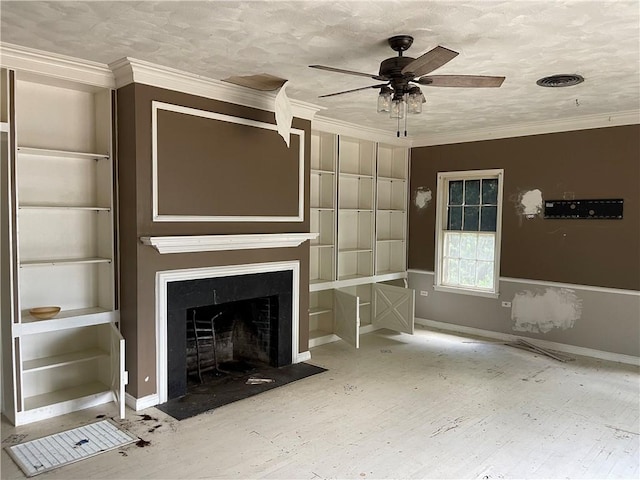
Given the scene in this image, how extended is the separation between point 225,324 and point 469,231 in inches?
139

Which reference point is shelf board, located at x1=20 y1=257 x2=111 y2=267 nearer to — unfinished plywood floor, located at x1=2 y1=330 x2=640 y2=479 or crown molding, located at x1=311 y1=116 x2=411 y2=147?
unfinished plywood floor, located at x1=2 y1=330 x2=640 y2=479

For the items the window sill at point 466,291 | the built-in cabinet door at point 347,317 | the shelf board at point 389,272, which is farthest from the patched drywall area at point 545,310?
the built-in cabinet door at point 347,317

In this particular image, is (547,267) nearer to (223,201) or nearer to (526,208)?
(526,208)

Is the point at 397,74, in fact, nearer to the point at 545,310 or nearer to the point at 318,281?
the point at 318,281

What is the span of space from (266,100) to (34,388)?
126 inches

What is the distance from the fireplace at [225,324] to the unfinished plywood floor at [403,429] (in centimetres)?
51

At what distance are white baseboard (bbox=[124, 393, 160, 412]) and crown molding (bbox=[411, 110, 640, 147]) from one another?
15.9 feet

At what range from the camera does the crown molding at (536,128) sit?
16.7ft

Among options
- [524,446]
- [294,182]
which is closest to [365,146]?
[294,182]

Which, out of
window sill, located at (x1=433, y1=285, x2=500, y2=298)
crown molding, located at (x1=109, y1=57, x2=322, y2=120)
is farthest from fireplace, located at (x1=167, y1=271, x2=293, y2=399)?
window sill, located at (x1=433, y1=285, x2=500, y2=298)

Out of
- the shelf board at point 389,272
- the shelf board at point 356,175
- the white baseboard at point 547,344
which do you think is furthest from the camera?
the shelf board at point 389,272

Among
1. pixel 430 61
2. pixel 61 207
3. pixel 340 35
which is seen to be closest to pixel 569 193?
pixel 430 61

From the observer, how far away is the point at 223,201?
4.27 metres

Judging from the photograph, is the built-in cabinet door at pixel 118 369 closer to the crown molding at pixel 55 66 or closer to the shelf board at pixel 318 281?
the crown molding at pixel 55 66
